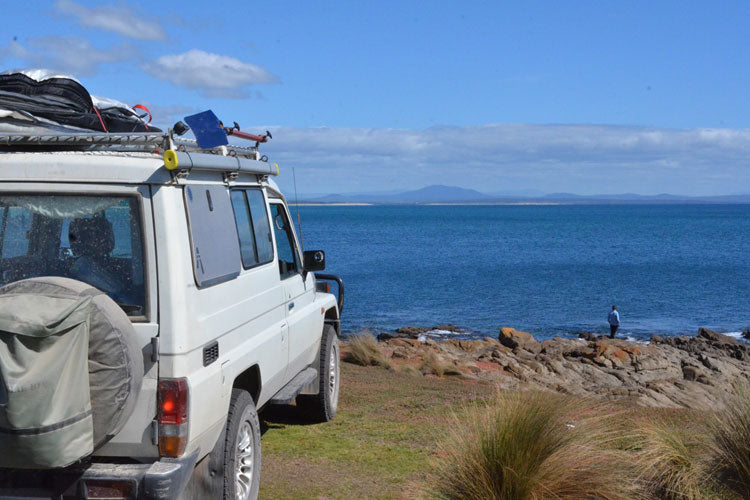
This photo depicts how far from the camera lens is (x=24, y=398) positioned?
346 centimetres

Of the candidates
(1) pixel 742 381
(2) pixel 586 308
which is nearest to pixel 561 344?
(2) pixel 586 308

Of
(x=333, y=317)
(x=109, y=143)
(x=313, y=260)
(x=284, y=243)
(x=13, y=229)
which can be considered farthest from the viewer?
(x=333, y=317)

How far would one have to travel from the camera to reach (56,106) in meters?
5.38

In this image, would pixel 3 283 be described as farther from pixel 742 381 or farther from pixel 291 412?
pixel 742 381

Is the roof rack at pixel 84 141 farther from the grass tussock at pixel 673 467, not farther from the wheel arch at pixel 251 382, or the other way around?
the grass tussock at pixel 673 467

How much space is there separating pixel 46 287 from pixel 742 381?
17.1 feet

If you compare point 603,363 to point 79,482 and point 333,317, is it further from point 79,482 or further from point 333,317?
point 79,482

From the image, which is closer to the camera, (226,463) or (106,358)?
(106,358)

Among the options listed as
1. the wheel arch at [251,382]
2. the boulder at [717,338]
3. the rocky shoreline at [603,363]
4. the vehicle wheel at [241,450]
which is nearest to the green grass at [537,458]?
the vehicle wheel at [241,450]

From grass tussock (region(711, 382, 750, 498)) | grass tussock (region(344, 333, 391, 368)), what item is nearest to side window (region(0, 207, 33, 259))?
grass tussock (region(711, 382, 750, 498))

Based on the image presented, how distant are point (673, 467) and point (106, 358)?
381 cm

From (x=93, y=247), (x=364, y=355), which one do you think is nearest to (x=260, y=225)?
(x=93, y=247)

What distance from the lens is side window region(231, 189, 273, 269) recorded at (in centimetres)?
558

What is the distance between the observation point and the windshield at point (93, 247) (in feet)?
13.8
